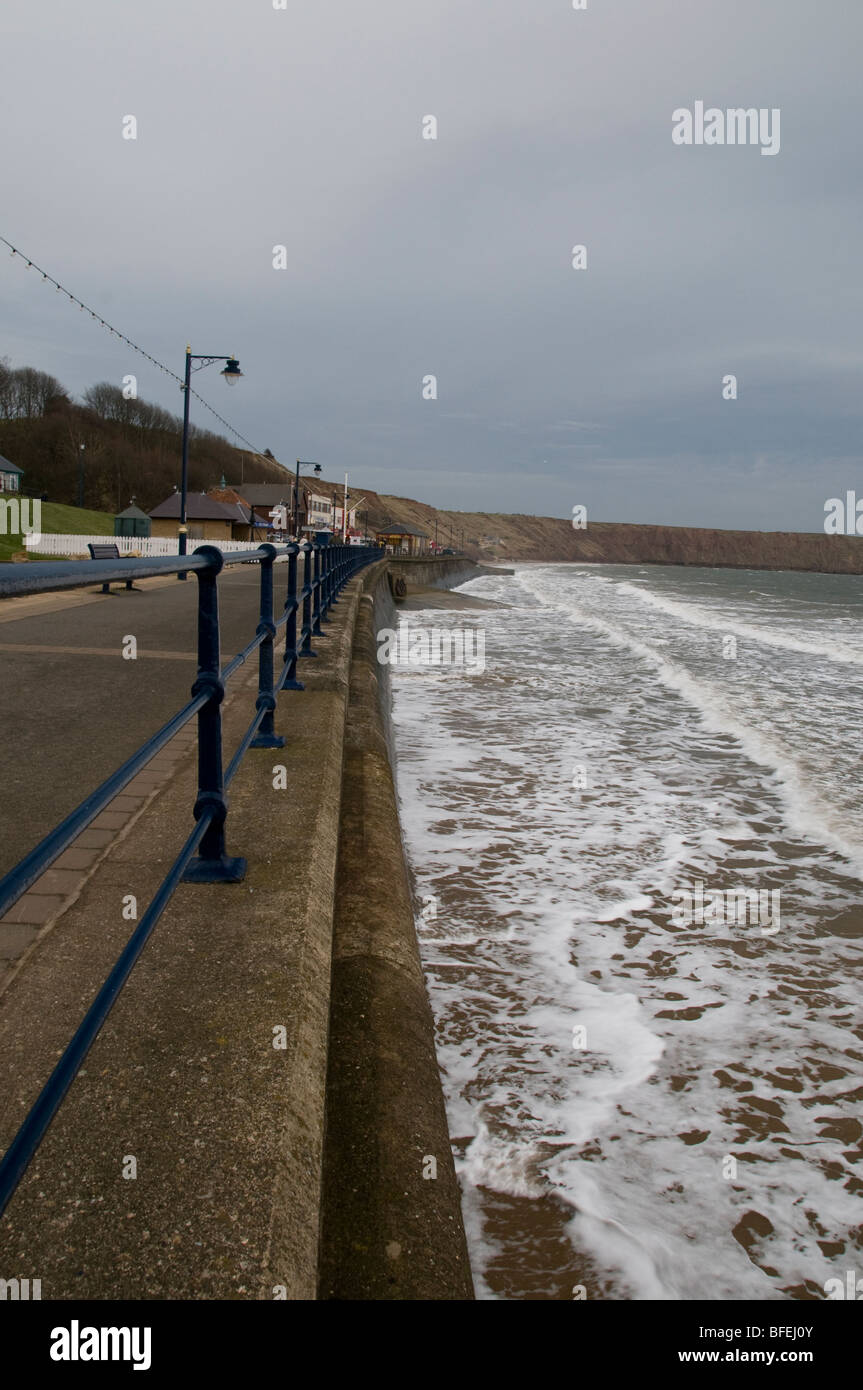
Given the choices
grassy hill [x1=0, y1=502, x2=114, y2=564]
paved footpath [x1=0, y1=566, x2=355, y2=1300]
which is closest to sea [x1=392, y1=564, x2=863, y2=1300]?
paved footpath [x1=0, y1=566, x2=355, y2=1300]

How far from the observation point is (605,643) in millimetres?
23250

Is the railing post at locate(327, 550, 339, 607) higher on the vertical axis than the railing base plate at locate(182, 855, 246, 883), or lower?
higher

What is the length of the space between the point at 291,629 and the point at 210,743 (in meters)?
2.94

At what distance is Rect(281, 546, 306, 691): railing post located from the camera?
18.0 feet

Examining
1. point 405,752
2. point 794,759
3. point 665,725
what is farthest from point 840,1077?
point 665,725

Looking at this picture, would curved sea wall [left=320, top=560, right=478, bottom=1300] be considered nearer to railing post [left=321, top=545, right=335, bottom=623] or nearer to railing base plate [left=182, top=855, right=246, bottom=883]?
railing base plate [left=182, top=855, right=246, bottom=883]

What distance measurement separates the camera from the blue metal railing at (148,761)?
1242mm

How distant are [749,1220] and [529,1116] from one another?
80 centimetres

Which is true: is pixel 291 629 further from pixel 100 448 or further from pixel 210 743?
pixel 100 448

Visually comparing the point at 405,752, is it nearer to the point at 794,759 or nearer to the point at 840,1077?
the point at 794,759

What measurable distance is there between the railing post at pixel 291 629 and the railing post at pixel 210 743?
246 centimetres

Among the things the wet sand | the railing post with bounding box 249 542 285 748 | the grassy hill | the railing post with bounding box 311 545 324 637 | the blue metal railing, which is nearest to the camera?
the blue metal railing

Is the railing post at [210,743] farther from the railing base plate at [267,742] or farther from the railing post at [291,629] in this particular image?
the railing post at [291,629]

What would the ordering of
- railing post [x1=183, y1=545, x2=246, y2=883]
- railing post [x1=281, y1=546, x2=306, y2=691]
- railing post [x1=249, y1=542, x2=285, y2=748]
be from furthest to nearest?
1. railing post [x1=281, y1=546, x2=306, y2=691]
2. railing post [x1=249, y1=542, x2=285, y2=748]
3. railing post [x1=183, y1=545, x2=246, y2=883]
